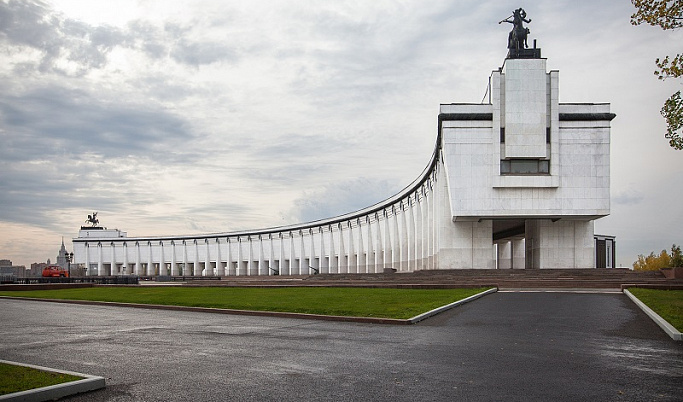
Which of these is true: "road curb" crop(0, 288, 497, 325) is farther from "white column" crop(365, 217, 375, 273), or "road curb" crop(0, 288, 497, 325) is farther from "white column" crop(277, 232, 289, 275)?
"white column" crop(277, 232, 289, 275)

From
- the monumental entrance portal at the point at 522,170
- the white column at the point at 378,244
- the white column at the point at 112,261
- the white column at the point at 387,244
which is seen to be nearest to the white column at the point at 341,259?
the white column at the point at 378,244

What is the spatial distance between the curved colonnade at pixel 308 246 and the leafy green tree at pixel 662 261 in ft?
121

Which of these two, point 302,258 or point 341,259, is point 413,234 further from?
point 302,258

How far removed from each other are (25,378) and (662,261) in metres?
118

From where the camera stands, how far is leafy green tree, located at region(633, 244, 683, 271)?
88.2 m

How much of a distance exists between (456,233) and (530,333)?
36.9m

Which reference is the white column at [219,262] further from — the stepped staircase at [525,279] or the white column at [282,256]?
the stepped staircase at [525,279]

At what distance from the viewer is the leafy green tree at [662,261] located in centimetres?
8825

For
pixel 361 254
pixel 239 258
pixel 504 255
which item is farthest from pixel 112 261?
pixel 504 255

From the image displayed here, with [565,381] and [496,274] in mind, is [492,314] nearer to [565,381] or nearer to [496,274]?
[565,381]

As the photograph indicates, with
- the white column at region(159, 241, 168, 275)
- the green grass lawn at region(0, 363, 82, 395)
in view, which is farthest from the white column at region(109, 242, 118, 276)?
the green grass lawn at region(0, 363, 82, 395)

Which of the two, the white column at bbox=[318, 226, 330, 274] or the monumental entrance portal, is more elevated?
the monumental entrance portal

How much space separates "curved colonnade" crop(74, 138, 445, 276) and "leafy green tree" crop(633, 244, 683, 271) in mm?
36971

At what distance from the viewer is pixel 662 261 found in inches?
4277
